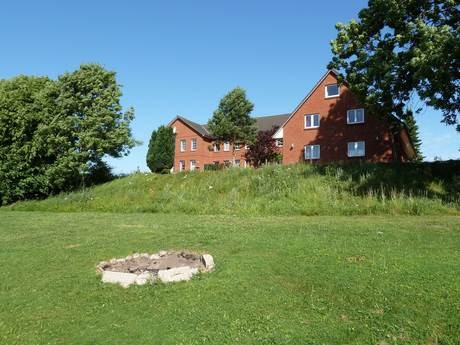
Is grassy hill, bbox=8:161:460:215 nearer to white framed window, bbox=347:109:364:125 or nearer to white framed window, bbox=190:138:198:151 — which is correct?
white framed window, bbox=347:109:364:125

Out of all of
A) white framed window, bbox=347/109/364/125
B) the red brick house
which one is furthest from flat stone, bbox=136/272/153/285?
white framed window, bbox=347/109/364/125

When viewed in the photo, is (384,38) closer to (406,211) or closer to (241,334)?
(406,211)

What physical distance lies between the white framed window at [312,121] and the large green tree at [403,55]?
62.9 ft

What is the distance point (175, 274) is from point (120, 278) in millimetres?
937

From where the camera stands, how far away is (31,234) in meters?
13.4

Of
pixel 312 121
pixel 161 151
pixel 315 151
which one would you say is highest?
pixel 312 121

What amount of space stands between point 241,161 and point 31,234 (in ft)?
159

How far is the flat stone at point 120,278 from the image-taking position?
7.36 metres

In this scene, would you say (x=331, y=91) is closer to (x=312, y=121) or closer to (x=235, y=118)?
(x=312, y=121)

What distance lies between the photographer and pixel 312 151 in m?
42.3

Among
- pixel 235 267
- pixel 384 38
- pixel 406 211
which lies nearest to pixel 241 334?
pixel 235 267

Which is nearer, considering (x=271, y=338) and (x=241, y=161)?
(x=271, y=338)

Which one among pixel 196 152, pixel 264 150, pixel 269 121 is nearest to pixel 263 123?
pixel 269 121

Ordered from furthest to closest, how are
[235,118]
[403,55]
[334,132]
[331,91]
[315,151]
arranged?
[235,118], [315,151], [331,91], [334,132], [403,55]
